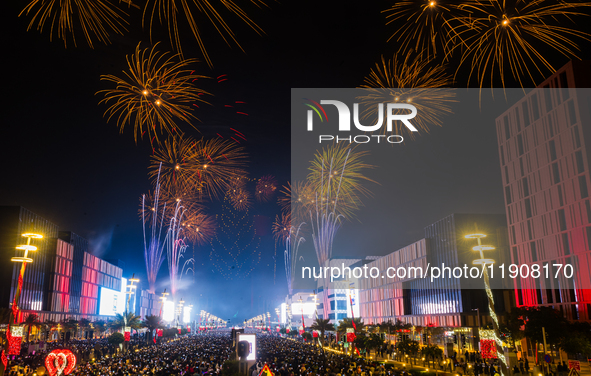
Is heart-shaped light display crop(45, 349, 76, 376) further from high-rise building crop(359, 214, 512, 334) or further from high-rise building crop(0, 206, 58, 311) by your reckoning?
high-rise building crop(359, 214, 512, 334)

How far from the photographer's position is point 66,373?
81.5 ft

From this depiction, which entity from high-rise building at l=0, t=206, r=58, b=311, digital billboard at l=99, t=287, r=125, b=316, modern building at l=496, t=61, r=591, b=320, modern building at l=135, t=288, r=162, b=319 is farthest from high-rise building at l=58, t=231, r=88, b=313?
modern building at l=496, t=61, r=591, b=320

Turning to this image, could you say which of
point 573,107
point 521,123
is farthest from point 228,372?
point 521,123

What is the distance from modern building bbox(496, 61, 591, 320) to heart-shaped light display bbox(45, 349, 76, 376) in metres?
47.4

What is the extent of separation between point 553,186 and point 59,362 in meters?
52.6

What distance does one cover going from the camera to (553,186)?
53.0m

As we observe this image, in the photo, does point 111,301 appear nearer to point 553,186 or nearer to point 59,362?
point 59,362

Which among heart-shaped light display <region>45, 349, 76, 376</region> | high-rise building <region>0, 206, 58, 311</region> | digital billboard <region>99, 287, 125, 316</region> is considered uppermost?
high-rise building <region>0, 206, 58, 311</region>

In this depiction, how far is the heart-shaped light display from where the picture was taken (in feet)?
79.6

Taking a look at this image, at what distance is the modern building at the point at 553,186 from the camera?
159ft

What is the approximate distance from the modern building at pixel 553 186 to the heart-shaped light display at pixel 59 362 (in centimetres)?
4742

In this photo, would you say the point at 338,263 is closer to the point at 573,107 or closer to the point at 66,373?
the point at 573,107

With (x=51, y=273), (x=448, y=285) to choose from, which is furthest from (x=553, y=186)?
(x=51, y=273)

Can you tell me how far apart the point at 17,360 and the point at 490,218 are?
6661cm
